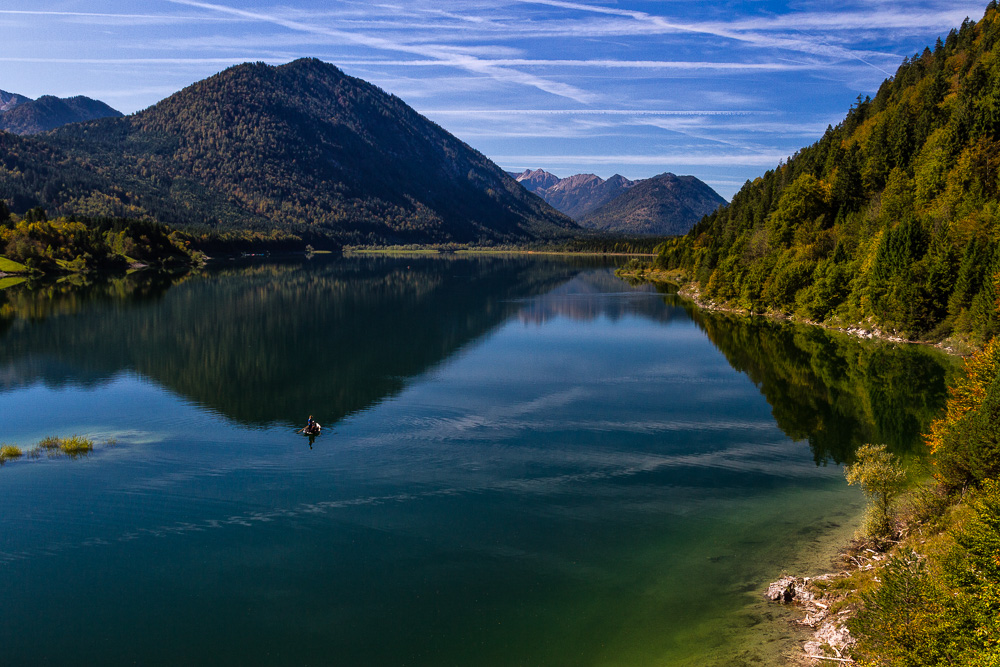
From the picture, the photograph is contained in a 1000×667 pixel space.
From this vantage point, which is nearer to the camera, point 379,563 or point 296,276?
point 379,563

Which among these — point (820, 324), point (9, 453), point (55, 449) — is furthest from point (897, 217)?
point (9, 453)

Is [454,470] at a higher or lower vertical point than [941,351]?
lower

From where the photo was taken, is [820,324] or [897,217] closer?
[897,217]

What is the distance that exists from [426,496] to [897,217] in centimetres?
7891

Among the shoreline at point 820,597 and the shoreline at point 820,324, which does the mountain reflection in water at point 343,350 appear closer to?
the shoreline at point 820,324

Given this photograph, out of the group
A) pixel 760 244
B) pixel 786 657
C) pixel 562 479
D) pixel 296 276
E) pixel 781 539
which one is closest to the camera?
pixel 786 657

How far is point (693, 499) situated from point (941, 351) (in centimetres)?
4853

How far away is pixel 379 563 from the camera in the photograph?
84.6ft

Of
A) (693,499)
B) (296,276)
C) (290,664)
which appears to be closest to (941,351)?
(693,499)

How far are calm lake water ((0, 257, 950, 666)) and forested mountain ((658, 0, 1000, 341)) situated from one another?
798 cm

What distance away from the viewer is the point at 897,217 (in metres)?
85.2

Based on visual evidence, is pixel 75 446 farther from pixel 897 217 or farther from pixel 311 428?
pixel 897 217

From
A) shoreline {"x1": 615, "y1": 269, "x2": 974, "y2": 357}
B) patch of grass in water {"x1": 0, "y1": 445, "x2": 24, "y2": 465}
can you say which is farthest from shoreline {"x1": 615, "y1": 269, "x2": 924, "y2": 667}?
shoreline {"x1": 615, "y1": 269, "x2": 974, "y2": 357}

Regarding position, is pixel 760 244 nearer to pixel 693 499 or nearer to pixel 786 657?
pixel 693 499
